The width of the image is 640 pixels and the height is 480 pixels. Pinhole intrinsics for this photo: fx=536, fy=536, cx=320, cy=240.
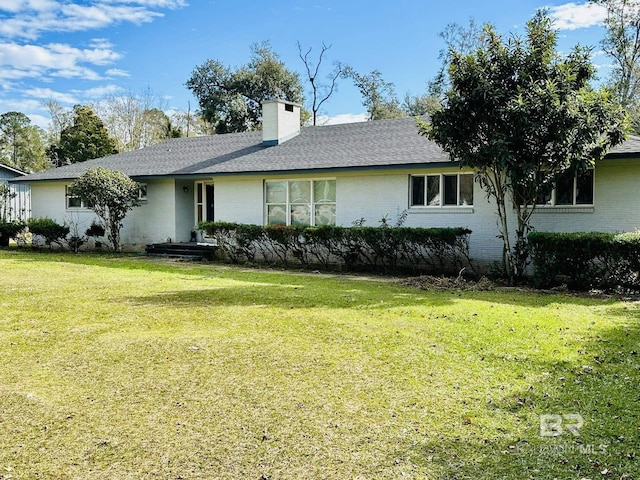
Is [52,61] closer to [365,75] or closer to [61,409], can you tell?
[365,75]

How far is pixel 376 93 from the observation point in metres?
41.9

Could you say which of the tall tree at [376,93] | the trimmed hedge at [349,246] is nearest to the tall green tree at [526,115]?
the trimmed hedge at [349,246]

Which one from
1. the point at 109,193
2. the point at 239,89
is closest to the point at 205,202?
the point at 109,193

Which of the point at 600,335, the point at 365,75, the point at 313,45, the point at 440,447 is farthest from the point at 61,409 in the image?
the point at 365,75

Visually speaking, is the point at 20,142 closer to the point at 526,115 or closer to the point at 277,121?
the point at 277,121

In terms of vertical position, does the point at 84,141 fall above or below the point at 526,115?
above

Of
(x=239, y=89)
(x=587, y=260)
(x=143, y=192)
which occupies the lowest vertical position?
(x=587, y=260)

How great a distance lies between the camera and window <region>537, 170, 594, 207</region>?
1226 cm

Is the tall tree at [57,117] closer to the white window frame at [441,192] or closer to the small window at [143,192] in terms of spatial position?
the small window at [143,192]

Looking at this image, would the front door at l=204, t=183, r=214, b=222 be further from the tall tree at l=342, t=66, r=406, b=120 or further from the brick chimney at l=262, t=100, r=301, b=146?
the tall tree at l=342, t=66, r=406, b=120

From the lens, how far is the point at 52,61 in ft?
120

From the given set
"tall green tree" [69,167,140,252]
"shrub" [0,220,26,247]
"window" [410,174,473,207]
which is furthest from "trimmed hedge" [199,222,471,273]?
"shrub" [0,220,26,247]

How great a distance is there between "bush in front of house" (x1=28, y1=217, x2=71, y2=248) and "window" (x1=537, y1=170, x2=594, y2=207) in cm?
1652

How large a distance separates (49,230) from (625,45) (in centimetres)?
3200
